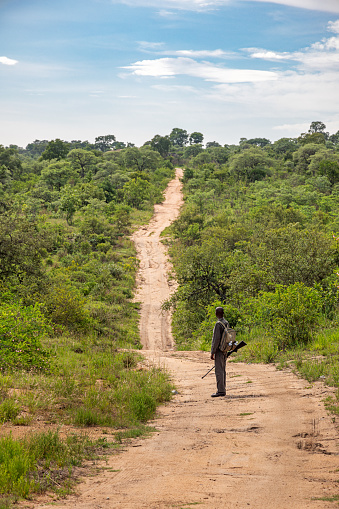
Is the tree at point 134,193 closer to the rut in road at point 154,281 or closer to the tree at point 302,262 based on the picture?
the rut in road at point 154,281

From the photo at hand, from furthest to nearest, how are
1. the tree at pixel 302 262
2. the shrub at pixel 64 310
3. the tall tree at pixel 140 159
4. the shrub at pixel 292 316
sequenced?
1. the tall tree at pixel 140 159
2. the tree at pixel 302 262
3. the shrub at pixel 64 310
4. the shrub at pixel 292 316

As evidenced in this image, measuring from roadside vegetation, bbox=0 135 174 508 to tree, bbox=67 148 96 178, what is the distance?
63.2ft

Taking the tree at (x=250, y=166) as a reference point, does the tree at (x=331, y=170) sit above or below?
below

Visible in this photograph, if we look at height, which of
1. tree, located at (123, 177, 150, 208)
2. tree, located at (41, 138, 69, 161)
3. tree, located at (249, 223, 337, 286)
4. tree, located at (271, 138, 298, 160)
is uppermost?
tree, located at (271, 138, 298, 160)

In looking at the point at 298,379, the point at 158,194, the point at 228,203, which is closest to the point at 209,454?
the point at 298,379

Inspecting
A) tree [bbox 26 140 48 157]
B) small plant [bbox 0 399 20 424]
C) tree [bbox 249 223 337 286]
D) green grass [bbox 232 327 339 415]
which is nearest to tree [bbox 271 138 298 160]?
tree [bbox 249 223 337 286]

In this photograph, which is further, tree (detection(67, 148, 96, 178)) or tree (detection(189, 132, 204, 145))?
tree (detection(189, 132, 204, 145))

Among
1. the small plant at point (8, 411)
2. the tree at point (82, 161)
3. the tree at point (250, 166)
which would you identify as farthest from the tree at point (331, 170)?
the small plant at point (8, 411)

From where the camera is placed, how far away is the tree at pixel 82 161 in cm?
5528

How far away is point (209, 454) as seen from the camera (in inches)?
188

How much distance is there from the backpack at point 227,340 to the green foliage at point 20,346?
3106 mm

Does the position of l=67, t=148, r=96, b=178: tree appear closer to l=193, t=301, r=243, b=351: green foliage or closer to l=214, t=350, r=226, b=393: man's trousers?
l=193, t=301, r=243, b=351: green foliage

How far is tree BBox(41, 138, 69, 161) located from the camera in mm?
62091

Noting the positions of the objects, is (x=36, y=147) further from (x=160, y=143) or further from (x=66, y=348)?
(x=66, y=348)
